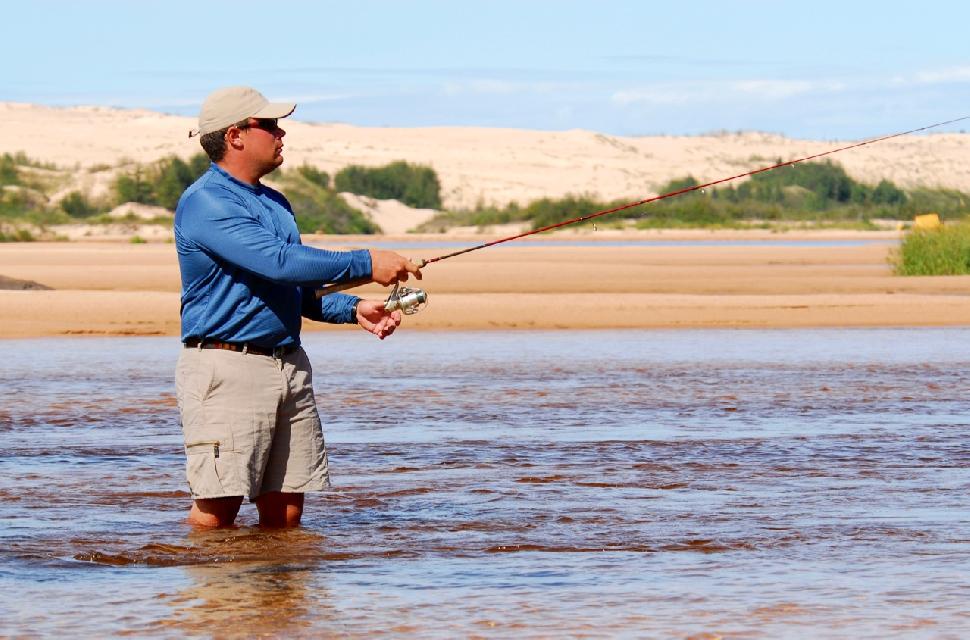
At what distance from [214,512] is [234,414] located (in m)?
0.50

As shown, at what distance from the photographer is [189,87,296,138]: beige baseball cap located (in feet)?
20.0

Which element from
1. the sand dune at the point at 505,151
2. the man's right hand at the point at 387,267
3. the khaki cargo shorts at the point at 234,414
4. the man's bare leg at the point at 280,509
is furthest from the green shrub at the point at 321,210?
the man's right hand at the point at 387,267

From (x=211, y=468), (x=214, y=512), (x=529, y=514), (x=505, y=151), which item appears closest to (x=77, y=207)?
(x=505, y=151)

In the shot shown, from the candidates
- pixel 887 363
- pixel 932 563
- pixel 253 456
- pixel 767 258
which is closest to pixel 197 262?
pixel 253 456

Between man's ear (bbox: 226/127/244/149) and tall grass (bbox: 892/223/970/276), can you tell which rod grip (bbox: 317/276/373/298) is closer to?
man's ear (bbox: 226/127/244/149)

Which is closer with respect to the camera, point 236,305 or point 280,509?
point 236,305

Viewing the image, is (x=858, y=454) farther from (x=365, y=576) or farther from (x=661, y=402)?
(x=365, y=576)

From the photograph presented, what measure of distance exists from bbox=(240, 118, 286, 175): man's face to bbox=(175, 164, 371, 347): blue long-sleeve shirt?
96mm

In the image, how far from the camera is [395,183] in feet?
271

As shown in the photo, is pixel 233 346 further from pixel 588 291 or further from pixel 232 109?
pixel 588 291

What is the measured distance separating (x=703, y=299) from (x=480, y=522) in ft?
48.7

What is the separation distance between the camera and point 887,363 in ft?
47.3

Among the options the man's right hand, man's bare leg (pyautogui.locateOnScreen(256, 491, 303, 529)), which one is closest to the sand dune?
man's bare leg (pyautogui.locateOnScreen(256, 491, 303, 529))

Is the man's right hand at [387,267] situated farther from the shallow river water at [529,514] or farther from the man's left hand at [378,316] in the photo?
the shallow river water at [529,514]
